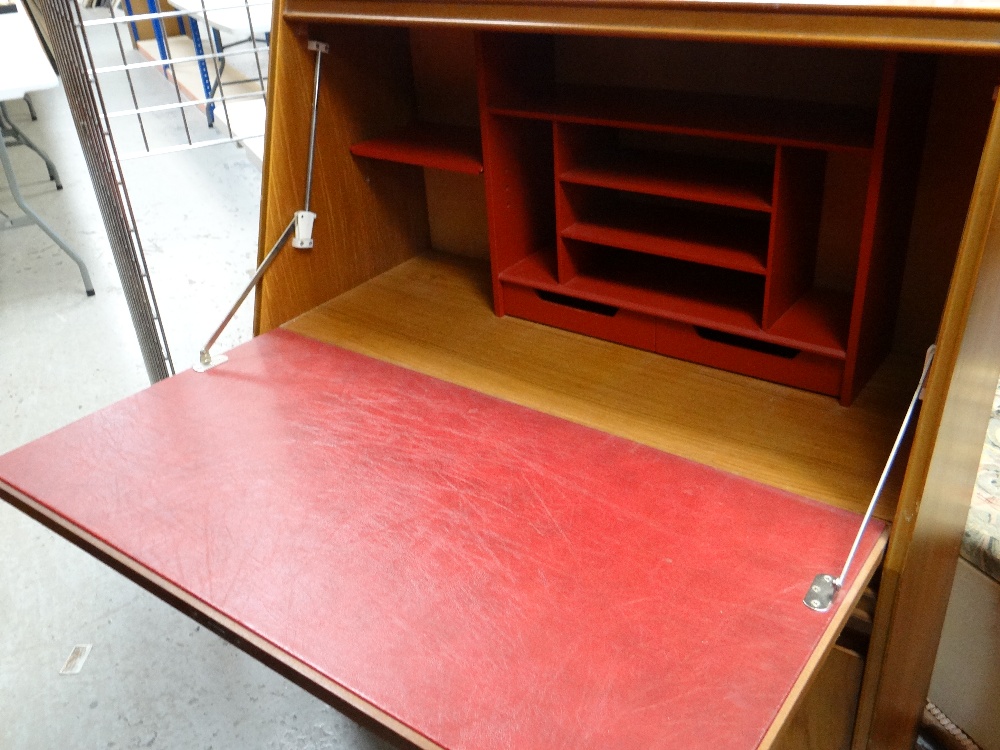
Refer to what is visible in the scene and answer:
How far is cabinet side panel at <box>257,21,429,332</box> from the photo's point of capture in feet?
4.77

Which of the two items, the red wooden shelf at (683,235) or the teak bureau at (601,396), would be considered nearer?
the teak bureau at (601,396)

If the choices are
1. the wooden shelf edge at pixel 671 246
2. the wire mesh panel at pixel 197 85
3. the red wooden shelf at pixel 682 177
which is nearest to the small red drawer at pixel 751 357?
the wooden shelf edge at pixel 671 246

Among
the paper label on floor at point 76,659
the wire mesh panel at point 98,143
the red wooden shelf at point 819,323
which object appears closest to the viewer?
the red wooden shelf at point 819,323

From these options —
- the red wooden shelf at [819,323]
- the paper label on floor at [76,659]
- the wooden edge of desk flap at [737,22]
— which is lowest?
the paper label on floor at [76,659]

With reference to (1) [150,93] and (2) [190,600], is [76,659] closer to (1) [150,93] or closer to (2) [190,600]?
(2) [190,600]

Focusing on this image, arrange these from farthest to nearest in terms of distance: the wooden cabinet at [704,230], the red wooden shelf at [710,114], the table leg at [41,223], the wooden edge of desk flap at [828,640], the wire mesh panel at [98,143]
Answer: the table leg at [41,223], the wire mesh panel at [98,143], the red wooden shelf at [710,114], the wooden cabinet at [704,230], the wooden edge of desk flap at [828,640]

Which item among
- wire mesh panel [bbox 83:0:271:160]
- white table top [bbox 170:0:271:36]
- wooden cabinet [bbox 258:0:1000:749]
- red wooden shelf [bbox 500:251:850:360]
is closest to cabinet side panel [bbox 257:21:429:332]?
wooden cabinet [bbox 258:0:1000:749]

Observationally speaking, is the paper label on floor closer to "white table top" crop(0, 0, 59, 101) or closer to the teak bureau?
the teak bureau

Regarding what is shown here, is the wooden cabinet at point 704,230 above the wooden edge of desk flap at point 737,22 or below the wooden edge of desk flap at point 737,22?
below

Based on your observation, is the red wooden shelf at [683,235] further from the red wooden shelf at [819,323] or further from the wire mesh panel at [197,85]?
the wire mesh panel at [197,85]

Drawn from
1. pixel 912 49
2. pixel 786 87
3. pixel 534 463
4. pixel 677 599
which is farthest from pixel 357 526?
pixel 786 87

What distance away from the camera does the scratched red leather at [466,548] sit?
2.60ft

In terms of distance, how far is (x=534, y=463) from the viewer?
3.69ft

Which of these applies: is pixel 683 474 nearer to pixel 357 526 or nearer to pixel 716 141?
pixel 357 526
